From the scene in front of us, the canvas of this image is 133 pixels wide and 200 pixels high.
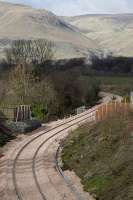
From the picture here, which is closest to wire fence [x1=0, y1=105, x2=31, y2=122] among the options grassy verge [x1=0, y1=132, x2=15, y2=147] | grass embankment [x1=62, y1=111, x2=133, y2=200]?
grassy verge [x1=0, y1=132, x2=15, y2=147]

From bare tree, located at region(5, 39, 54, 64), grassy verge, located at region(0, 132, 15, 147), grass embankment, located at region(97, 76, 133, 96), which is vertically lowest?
grassy verge, located at region(0, 132, 15, 147)

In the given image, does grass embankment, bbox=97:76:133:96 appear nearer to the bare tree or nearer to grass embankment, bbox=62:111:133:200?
the bare tree

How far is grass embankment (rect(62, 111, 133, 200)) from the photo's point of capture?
80.4ft

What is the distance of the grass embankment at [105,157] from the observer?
24.5 metres

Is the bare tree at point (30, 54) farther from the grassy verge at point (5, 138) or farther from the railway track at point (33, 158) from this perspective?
the grassy verge at point (5, 138)

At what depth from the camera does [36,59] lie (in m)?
104

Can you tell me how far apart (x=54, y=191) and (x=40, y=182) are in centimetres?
242

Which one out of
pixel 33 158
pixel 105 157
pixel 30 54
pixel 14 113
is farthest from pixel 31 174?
pixel 30 54

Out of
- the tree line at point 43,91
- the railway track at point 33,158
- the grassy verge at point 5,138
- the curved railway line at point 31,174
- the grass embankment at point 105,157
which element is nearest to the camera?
the grass embankment at point 105,157

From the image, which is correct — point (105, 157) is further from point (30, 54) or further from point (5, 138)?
point (30, 54)

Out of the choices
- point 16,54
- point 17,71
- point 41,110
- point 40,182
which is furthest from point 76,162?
point 16,54

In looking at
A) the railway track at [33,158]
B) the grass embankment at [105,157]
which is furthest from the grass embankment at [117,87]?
the grass embankment at [105,157]

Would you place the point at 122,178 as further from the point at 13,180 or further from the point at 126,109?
the point at 126,109

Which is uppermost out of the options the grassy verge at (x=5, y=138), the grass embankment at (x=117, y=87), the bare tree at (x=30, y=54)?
the bare tree at (x=30, y=54)
